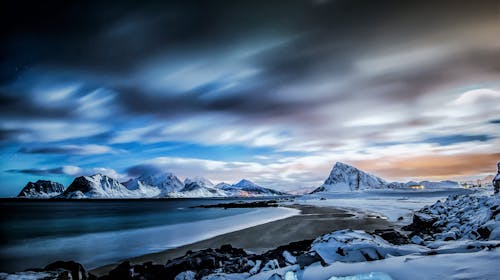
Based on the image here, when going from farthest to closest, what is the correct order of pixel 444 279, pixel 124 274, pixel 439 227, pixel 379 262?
pixel 439 227, pixel 124 274, pixel 379 262, pixel 444 279

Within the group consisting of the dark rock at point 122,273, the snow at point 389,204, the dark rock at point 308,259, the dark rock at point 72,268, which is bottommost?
the snow at point 389,204

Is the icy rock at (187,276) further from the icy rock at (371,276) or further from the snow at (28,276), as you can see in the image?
the icy rock at (371,276)

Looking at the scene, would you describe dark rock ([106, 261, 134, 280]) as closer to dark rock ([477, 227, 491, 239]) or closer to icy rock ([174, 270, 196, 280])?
icy rock ([174, 270, 196, 280])

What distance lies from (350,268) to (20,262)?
730 inches

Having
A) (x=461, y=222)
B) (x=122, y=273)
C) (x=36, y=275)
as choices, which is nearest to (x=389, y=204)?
(x=461, y=222)

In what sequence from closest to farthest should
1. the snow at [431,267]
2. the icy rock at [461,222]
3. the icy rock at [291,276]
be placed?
the snow at [431,267] → the icy rock at [291,276] → the icy rock at [461,222]

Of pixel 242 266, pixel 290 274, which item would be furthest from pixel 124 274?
pixel 290 274

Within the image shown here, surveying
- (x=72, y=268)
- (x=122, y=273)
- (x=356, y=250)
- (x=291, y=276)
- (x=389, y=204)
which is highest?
(x=356, y=250)

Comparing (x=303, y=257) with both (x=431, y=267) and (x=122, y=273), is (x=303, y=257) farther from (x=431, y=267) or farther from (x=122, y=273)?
(x=122, y=273)

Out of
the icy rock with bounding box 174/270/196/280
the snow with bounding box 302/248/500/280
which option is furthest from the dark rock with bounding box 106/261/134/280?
the snow with bounding box 302/248/500/280

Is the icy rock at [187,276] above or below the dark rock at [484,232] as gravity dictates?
below

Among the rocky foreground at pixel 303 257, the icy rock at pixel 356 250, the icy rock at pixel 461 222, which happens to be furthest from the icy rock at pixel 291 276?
the icy rock at pixel 461 222

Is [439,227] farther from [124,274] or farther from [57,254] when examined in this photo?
[57,254]

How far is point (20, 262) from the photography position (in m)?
14.8
